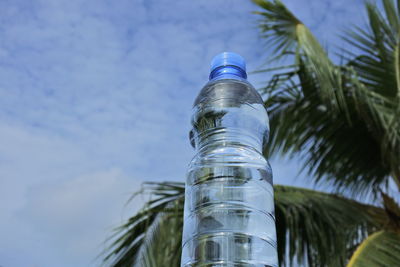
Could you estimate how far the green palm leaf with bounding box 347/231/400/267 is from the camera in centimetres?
280

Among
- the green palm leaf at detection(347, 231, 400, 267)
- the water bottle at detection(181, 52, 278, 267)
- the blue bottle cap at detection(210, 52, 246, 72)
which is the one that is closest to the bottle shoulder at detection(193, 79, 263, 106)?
the water bottle at detection(181, 52, 278, 267)

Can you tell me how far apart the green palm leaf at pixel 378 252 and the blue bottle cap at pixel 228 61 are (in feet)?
6.36

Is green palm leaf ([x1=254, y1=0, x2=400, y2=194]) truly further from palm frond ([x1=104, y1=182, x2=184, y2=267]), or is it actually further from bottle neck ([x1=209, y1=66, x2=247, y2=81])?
bottle neck ([x1=209, y1=66, x2=247, y2=81])

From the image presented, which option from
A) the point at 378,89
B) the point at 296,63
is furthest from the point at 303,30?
the point at 378,89

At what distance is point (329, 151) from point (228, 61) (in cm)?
341

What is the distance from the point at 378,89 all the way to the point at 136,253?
248 cm

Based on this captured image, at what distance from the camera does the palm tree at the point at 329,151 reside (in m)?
3.56

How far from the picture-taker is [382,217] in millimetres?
3768

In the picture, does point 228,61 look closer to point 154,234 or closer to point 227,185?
point 227,185

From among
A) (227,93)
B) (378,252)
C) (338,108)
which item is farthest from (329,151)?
(227,93)

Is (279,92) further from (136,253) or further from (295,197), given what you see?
(136,253)

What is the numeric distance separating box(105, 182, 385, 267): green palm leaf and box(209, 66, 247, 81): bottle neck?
243 cm

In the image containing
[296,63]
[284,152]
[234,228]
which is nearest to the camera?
[234,228]

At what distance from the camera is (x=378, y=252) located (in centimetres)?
294
